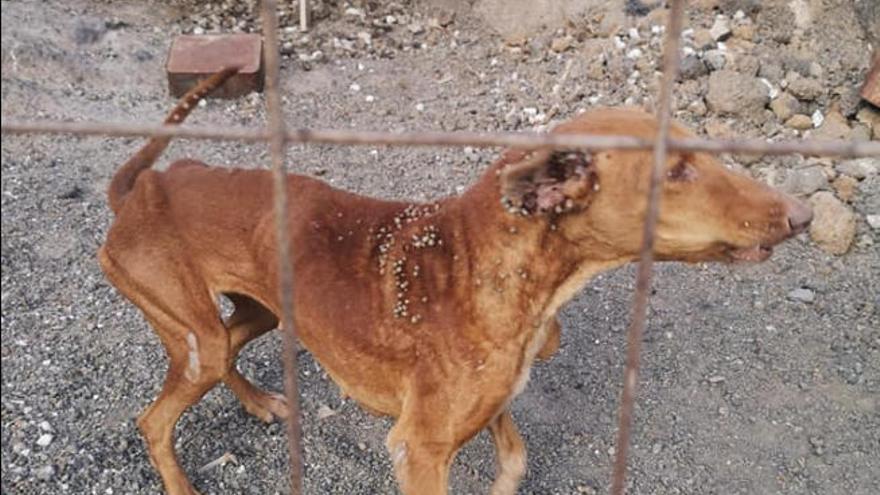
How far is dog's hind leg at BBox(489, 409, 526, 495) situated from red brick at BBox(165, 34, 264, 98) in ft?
12.2

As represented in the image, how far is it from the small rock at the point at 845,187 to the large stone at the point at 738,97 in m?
0.73

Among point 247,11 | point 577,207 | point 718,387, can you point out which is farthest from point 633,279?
point 247,11

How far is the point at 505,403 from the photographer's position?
143 inches

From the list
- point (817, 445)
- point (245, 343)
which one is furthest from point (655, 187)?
point (817, 445)

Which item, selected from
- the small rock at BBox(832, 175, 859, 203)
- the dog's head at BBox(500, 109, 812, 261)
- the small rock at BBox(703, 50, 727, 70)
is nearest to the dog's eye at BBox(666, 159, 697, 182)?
the dog's head at BBox(500, 109, 812, 261)

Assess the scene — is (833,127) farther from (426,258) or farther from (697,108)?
(426,258)

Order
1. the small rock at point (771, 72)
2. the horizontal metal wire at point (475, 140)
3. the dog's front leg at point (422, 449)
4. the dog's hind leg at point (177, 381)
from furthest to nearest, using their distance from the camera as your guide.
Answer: the small rock at point (771, 72) → the dog's hind leg at point (177, 381) → the dog's front leg at point (422, 449) → the horizontal metal wire at point (475, 140)

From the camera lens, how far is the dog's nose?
127 inches

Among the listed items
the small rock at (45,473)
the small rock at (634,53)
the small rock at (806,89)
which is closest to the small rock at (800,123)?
the small rock at (806,89)

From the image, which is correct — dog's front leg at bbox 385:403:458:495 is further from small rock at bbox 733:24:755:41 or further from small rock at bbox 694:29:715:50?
small rock at bbox 733:24:755:41

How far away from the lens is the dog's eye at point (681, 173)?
3.15 meters

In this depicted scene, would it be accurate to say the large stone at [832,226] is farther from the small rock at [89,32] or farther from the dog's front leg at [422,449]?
the small rock at [89,32]

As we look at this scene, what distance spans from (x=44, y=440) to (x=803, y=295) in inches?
150

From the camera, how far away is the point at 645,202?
10.3ft
